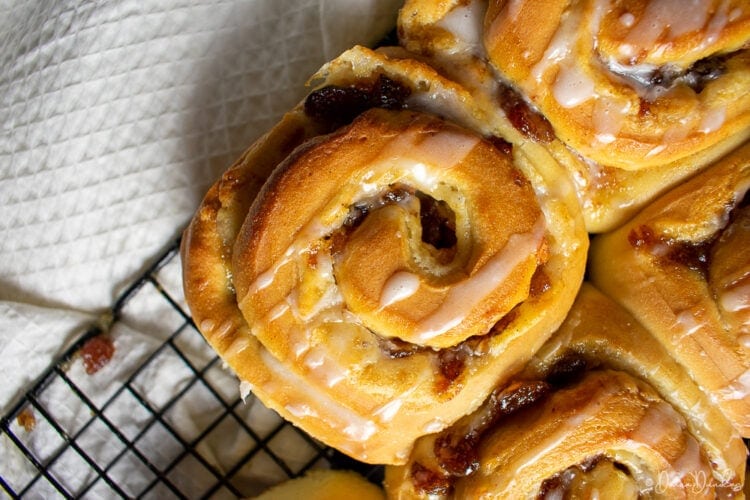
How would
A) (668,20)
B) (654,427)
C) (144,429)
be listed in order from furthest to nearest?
(144,429) → (654,427) → (668,20)

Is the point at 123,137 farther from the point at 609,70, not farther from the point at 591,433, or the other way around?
the point at 591,433

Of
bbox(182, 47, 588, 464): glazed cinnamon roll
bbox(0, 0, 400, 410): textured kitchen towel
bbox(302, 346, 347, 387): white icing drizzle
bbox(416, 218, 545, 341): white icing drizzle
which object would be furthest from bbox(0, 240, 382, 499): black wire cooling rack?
bbox(416, 218, 545, 341): white icing drizzle

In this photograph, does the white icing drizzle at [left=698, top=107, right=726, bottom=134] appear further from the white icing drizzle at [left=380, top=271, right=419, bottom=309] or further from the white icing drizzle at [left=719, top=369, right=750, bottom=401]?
the white icing drizzle at [left=380, top=271, right=419, bottom=309]

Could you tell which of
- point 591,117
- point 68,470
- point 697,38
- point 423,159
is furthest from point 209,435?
point 697,38

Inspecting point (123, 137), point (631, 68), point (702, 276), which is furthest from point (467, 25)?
point (123, 137)

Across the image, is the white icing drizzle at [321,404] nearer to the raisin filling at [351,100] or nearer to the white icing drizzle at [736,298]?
the raisin filling at [351,100]

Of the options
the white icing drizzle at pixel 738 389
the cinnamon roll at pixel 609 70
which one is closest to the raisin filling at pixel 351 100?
the cinnamon roll at pixel 609 70

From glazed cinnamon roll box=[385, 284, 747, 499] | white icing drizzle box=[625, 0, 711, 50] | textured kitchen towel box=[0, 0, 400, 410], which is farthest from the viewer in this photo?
textured kitchen towel box=[0, 0, 400, 410]
